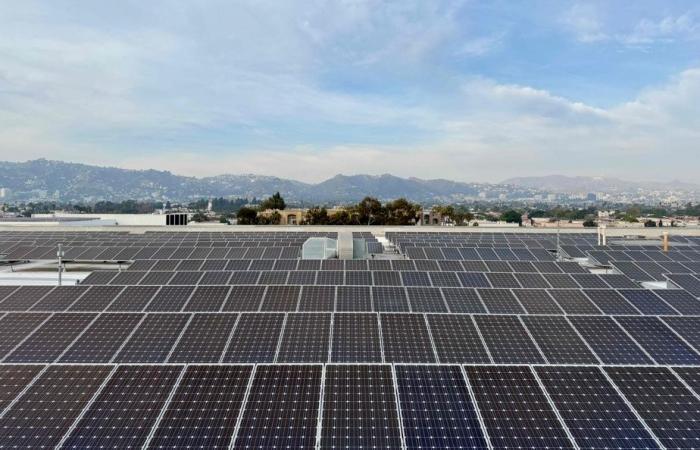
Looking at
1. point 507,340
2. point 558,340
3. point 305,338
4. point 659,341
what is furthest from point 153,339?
point 659,341

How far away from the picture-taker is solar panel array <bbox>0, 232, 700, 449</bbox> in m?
9.91

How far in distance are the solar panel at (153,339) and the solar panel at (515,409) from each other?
353 inches

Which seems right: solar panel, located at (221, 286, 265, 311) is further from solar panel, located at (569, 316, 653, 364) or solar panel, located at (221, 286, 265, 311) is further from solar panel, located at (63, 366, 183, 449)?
solar panel, located at (569, 316, 653, 364)

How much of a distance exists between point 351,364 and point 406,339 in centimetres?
294


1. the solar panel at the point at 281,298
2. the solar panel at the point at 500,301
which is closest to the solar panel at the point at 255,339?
the solar panel at the point at 281,298

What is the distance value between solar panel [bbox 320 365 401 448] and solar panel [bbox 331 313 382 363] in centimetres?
182

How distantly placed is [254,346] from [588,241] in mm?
50741

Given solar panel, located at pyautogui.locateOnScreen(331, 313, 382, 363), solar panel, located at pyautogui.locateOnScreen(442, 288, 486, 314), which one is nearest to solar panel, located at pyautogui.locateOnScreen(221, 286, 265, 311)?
solar panel, located at pyautogui.locateOnScreen(331, 313, 382, 363)

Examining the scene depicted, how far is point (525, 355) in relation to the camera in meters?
13.7

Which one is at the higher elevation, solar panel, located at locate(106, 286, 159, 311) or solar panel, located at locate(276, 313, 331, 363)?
solar panel, located at locate(106, 286, 159, 311)

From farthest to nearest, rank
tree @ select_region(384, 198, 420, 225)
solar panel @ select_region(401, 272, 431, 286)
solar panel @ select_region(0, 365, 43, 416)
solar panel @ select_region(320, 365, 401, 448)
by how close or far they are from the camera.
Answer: tree @ select_region(384, 198, 420, 225) → solar panel @ select_region(401, 272, 431, 286) → solar panel @ select_region(0, 365, 43, 416) → solar panel @ select_region(320, 365, 401, 448)

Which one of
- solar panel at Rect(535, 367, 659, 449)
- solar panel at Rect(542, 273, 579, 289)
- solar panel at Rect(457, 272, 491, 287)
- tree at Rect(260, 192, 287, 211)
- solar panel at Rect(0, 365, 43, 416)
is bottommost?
solar panel at Rect(535, 367, 659, 449)

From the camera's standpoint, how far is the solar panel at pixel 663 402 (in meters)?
9.90

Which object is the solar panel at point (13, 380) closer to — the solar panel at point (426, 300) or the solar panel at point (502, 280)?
the solar panel at point (426, 300)
